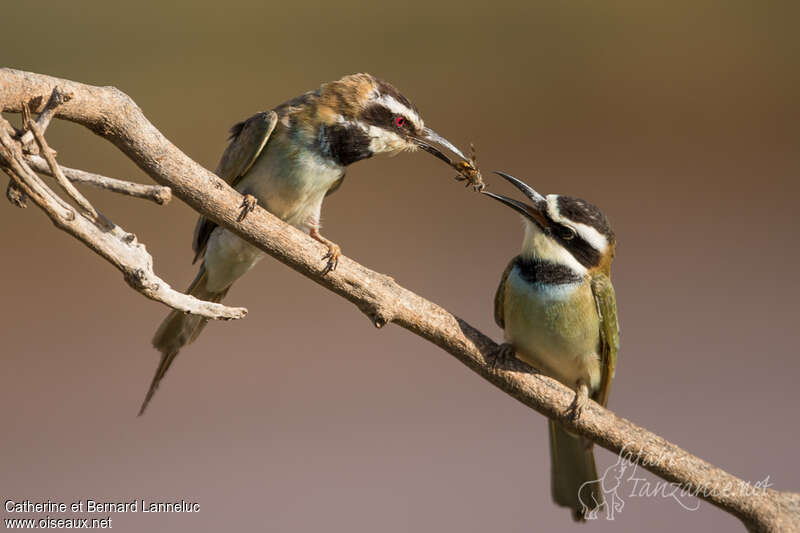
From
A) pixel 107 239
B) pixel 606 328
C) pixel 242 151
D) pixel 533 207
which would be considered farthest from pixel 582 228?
pixel 107 239

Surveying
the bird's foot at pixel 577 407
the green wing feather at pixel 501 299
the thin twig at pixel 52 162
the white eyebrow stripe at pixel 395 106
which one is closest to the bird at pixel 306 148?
the white eyebrow stripe at pixel 395 106

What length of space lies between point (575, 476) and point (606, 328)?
37 centimetres

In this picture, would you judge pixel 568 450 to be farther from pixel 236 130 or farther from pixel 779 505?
pixel 236 130

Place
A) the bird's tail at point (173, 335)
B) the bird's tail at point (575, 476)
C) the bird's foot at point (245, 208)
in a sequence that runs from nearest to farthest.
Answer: the bird's foot at point (245, 208)
the bird's tail at point (173, 335)
the bird's tail at point (575, 476)

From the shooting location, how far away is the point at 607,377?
183 centimetres

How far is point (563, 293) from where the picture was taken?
5.71 ft

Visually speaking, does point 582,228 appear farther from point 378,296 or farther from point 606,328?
point 378,296

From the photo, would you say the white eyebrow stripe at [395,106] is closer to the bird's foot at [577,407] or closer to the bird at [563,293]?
the bird at [563,293]

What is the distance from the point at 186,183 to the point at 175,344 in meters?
0.58

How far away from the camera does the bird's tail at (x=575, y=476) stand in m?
1.89

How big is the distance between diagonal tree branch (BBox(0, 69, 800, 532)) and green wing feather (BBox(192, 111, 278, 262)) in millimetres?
476

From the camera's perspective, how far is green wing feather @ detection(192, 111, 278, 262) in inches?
68.8

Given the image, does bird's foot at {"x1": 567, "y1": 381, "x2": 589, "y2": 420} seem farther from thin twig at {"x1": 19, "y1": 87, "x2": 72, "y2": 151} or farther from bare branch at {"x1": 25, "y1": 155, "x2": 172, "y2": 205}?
thin twig at {"x1": 19, "y1": 87, "x2": 72, "y2": 151}

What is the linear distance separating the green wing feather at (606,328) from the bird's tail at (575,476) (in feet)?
0.47
